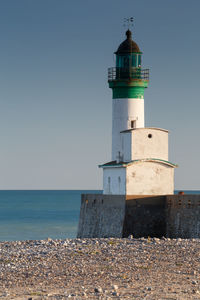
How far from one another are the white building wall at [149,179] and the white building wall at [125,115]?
9.95 ft

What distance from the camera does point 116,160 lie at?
32.7 meters

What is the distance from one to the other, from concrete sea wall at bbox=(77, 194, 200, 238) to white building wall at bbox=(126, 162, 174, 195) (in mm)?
352

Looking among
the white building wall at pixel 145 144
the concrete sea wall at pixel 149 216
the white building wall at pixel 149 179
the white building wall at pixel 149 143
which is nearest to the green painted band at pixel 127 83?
the white building wall at pixel 145 144

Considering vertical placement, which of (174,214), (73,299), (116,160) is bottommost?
(73,299)

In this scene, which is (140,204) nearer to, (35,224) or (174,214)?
(174,214)

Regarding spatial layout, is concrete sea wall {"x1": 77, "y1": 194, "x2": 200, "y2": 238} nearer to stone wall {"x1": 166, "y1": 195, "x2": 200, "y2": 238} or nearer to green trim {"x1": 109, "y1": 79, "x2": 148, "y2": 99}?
stone wall {"x1": 166, "y1": 195, "x2": 200, "y2": 238}

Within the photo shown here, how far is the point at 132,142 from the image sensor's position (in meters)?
30.9

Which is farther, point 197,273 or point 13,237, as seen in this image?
point 13,237

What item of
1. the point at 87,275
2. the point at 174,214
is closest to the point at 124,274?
the point at 87,275

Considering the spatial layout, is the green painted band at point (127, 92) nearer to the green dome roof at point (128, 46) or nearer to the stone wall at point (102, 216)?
the green dome roof at point (128, 46)

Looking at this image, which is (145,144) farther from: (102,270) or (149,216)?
(102,270)

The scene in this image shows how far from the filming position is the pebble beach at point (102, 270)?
14195 mm

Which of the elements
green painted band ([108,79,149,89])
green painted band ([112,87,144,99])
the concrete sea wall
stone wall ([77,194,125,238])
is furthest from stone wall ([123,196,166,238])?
green painted band ([108,79,149,89])

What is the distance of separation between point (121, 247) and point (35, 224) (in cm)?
5080
